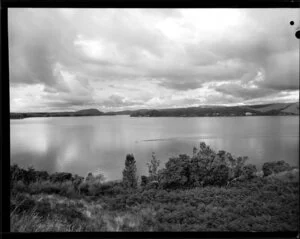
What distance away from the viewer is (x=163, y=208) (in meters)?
2.50

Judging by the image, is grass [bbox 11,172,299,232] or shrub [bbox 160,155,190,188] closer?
grass [bbox 11,172,299,232]

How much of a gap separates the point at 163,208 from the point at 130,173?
0.42m

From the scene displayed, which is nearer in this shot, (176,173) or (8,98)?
(8,98)

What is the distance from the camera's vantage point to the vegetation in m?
2.43

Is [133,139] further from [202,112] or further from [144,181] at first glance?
[202,112]

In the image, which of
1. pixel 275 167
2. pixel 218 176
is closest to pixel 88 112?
pixel 218 176

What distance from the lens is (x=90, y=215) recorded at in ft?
8.18

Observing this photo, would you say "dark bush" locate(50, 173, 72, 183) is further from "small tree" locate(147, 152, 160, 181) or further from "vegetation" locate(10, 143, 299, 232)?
"small tree" locate(147, 152, 160, 181)
